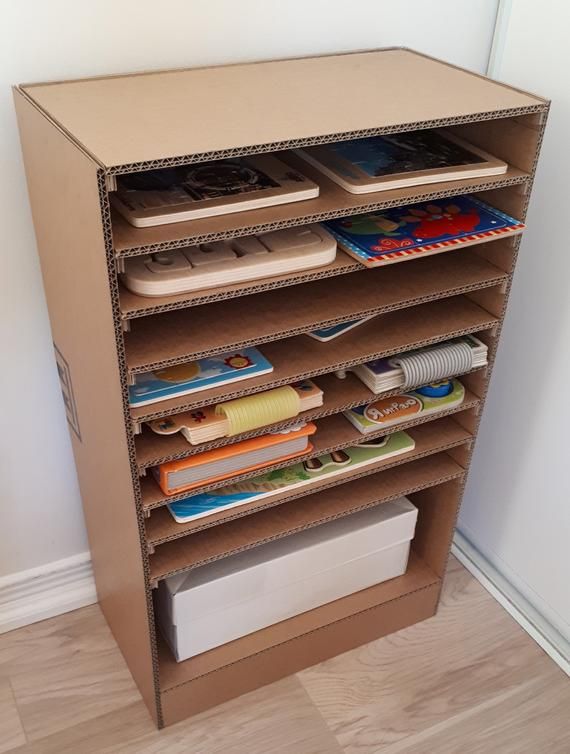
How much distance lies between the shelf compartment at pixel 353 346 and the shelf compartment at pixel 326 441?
0.44 ft

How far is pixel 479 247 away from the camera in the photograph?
1078mm

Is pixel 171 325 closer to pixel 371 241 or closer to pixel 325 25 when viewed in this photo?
pixel 371 241

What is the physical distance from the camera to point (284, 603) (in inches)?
48.2

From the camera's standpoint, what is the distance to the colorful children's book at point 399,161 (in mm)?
897

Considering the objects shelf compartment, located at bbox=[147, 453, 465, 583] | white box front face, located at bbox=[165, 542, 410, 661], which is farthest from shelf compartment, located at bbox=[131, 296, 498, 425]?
white box front face, located at bbox=[165, 542, 410, 661]

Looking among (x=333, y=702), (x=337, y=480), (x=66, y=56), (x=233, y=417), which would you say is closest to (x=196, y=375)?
(x=233, y=417)

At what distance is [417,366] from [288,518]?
0.30 metres

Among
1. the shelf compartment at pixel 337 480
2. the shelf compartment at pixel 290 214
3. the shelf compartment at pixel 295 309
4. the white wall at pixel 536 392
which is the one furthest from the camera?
the white wall at pixel 536 392

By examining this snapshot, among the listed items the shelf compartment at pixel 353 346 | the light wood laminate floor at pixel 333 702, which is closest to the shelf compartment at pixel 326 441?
the shelf compartment at pixel 353 346

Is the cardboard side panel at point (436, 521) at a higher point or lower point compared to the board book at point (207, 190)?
lower

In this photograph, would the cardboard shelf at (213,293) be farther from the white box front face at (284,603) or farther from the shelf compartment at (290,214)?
the white box front face at (284,603)

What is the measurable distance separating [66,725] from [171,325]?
71 cm

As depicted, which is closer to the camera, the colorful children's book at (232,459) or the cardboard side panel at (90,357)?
the cardboard side panel at (90,357)

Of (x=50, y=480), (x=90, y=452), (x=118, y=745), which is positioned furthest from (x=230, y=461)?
(x=118, y=745)
